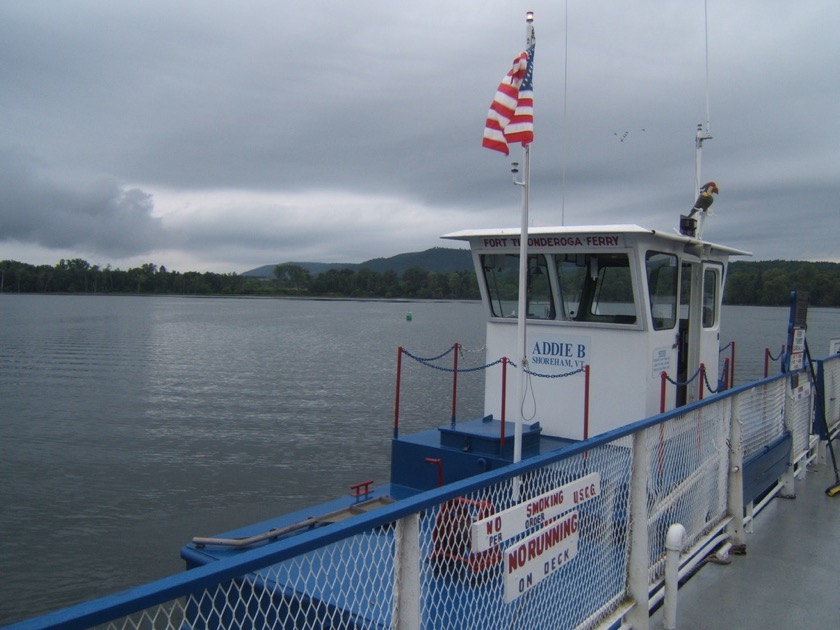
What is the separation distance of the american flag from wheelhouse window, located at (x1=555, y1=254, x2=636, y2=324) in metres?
1.91

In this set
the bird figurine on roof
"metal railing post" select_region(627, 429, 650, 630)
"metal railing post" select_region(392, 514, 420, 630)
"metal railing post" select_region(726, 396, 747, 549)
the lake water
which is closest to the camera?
"metal railing post" select_region(392, 514, 420, 630)

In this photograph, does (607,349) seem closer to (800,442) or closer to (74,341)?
(800,442)

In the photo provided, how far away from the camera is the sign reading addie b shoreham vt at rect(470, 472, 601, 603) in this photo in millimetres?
2812

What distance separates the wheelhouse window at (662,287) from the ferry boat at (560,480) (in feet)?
0.08

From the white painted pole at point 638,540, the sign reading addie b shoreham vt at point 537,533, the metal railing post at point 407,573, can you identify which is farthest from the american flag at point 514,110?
the metal railing post at point 407,573

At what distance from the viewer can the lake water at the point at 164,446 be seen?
33.9 feet

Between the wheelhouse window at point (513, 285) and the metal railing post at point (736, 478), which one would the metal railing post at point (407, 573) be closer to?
the metal railing post at point (736, 478)

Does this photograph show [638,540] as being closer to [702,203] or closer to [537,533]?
[537,533]

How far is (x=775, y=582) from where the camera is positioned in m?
5.11

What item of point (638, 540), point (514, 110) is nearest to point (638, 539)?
point (638, 540)

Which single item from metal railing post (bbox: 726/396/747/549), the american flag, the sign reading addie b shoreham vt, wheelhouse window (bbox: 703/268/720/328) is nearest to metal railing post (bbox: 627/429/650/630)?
the sign reading addie b shoreham vt

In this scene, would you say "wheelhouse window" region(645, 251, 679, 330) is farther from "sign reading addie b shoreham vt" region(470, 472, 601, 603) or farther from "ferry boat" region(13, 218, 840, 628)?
"sign reading addie b shoreham vt" region(470, 472, 601, 603)

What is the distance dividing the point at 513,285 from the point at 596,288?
0.89 meters

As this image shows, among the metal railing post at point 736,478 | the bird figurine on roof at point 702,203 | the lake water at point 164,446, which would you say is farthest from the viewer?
the lake water at point 164,446
